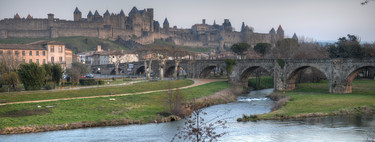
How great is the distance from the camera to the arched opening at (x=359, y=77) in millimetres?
53750

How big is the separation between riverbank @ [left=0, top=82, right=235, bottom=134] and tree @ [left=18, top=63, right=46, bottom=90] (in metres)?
8.21

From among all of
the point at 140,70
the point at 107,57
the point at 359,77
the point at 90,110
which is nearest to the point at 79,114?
the point at 90,110

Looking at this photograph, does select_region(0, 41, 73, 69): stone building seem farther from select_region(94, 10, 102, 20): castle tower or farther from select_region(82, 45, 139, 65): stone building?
select_region(94, 10, 102, 20): castle tower

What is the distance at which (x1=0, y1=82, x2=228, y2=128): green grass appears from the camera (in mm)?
33938

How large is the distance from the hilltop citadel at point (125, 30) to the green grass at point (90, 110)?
332ft

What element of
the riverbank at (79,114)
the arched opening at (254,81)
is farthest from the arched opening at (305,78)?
the riverbank at (79,114)

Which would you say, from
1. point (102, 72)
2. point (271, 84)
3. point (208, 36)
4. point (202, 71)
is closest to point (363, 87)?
point (271, 84)

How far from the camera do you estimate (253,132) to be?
32281 millimetres

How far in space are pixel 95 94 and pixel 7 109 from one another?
12.6 metres

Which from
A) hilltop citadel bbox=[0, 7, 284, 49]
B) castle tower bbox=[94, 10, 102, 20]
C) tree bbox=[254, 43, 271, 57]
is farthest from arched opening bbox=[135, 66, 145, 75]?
castle tower bbox=[94, 10, 102, 20]

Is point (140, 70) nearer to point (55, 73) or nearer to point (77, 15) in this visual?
point (55, 73)

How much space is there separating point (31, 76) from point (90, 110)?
1188 cm

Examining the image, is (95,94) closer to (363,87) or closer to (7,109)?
(7,109)

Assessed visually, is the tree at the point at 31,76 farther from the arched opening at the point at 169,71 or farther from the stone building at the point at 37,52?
the arched opening at the point at 169,71
